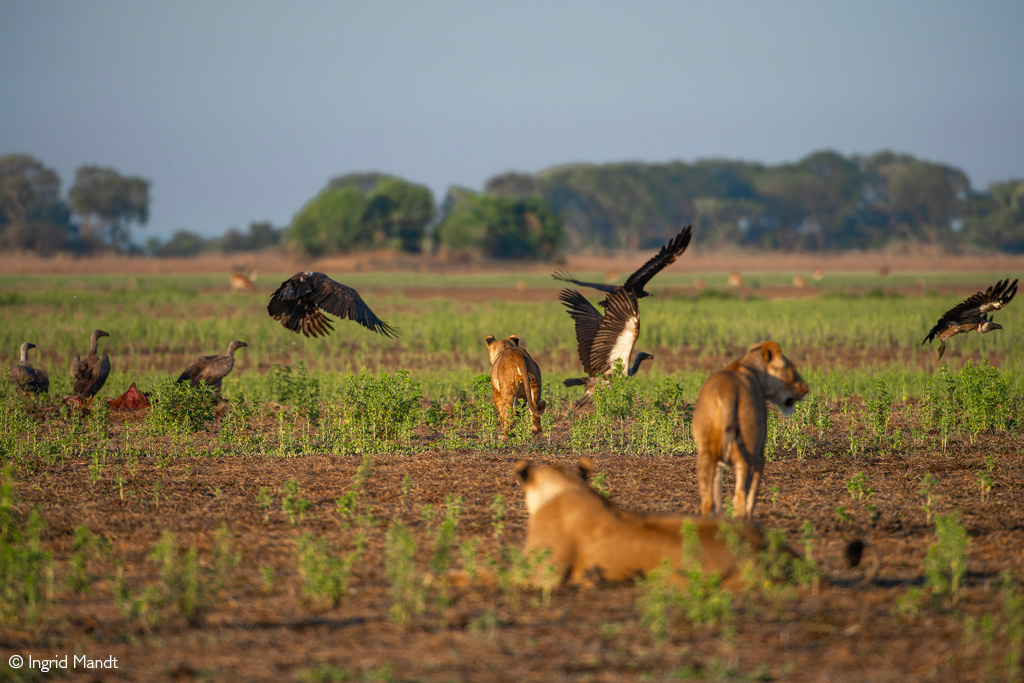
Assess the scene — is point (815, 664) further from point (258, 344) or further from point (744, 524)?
point (258, 344)

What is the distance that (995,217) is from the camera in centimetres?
8650

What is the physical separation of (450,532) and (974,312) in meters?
7.46

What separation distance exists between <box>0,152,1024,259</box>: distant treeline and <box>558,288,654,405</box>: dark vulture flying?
59.3 m

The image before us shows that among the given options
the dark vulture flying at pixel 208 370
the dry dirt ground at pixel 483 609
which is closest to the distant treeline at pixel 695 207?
the dark vulture flying at pixel 208 370

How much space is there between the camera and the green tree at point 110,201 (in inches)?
3327

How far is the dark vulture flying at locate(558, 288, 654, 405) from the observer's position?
10.2 metres

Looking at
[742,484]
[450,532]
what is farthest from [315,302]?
[742,484]

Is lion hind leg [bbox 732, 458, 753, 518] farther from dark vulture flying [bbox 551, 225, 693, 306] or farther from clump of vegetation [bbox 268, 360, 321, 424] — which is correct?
clump of vegetation [bbox 268, 360, 321, 424]

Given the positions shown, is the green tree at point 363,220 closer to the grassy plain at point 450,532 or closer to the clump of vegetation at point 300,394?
the grassy plain at point 450,532

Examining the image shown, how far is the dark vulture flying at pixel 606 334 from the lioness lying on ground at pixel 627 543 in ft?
16.3

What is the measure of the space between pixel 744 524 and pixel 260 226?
90.4 m

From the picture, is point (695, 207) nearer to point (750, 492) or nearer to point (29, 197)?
point (29, 197)

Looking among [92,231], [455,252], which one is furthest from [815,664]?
[92,231]

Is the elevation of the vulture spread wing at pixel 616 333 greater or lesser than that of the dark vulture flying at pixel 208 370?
greater
